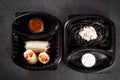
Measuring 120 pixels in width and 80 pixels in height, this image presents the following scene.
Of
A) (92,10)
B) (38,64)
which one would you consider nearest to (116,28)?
(92,10)

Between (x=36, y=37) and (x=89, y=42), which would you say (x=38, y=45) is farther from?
(x=89, y=42)

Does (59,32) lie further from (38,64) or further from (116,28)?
(116,28)

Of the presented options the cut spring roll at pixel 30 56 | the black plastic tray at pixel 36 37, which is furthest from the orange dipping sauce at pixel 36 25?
the cut spring roll at pixel 30 56

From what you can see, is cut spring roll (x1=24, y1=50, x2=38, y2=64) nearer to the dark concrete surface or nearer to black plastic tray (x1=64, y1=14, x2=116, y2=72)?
the dark concrete surface

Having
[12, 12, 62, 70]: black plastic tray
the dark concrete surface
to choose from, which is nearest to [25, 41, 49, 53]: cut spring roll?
[12, 12, 62, 70]: black plastic tray

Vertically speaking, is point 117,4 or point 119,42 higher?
point 117,4
